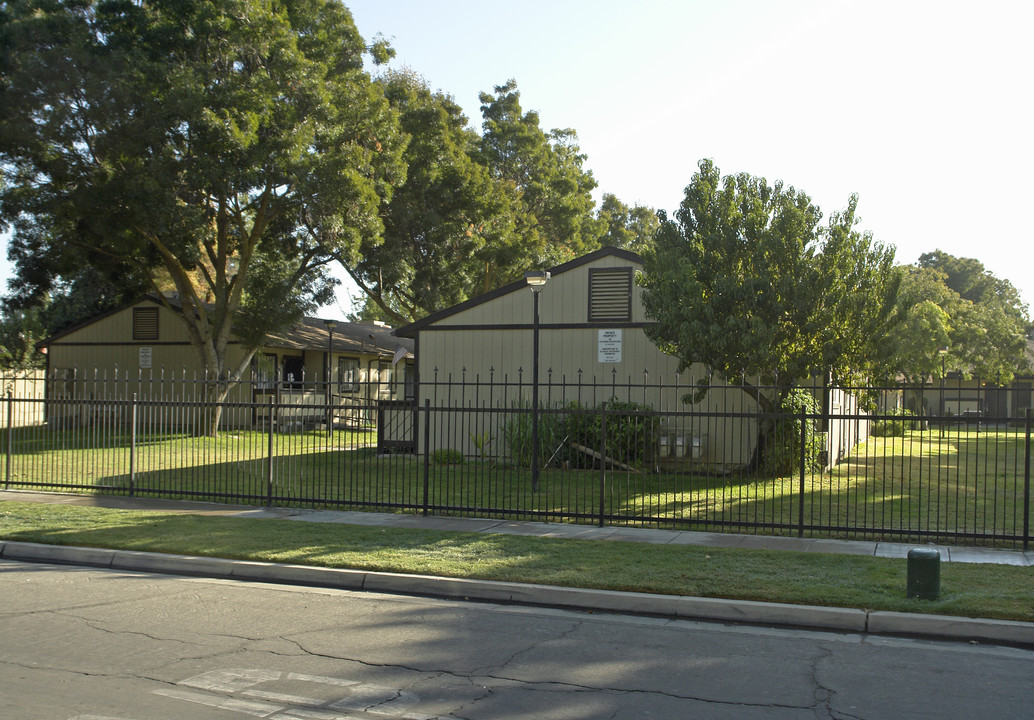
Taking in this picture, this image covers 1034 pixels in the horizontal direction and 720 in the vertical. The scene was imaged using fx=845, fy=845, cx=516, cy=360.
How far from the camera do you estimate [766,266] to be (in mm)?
16219

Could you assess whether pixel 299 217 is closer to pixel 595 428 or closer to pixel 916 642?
pixel 595 428

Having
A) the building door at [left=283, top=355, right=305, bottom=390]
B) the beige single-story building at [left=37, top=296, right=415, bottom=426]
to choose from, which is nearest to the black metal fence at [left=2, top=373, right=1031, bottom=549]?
the beige single-story building at [left=37, top=296, right=415, bottom=426]

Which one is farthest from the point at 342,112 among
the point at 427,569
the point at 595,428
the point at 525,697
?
the point at 525,697

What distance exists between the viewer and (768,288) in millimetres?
15820

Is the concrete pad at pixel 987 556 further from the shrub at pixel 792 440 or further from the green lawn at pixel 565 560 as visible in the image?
the shrub at pixel 792 440

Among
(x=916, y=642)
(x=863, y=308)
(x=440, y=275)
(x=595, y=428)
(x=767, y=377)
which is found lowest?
(x=916, y=642)

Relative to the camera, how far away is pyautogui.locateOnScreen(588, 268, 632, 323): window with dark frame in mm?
19641

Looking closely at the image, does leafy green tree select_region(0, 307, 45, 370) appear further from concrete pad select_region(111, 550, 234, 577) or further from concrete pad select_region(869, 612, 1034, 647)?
concrete pad select_region(869, 612, 1034, 647)

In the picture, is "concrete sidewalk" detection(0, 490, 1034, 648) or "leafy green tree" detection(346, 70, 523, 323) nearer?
"concrete sidewalk" detection(0, 490, 1034, 648)

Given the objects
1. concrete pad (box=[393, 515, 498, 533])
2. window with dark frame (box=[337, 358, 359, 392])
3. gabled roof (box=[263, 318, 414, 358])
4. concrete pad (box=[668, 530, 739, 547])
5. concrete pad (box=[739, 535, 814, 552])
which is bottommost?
concrete pad (box=[393, 515, 498, 533])

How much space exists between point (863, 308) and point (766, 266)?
1.98 metres

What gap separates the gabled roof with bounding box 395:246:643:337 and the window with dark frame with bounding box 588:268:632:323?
1.00 ft

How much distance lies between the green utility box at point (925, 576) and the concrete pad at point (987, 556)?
2.16 m

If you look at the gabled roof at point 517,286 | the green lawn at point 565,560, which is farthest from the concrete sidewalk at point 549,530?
the gabled roof at point 517,286
